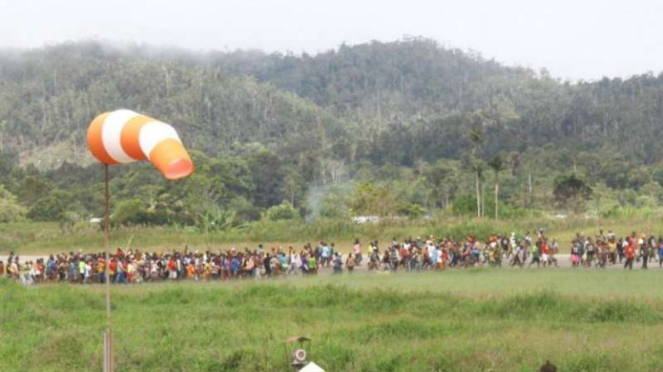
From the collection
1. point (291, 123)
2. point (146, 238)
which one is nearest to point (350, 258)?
point (146, 238)

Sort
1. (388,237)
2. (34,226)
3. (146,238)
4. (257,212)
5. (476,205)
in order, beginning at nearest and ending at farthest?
(388,237) → (146,238) → (476,205) → (34,226) → (257,212)

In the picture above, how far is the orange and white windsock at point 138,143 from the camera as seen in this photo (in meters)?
8.57

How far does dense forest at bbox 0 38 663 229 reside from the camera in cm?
6262

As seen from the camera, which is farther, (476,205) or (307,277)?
(476,205)

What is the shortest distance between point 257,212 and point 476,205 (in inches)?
884

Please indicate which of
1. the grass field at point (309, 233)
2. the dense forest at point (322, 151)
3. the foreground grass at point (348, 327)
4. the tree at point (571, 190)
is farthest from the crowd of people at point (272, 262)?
the tree at point (571, 190)

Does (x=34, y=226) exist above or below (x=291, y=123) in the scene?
below

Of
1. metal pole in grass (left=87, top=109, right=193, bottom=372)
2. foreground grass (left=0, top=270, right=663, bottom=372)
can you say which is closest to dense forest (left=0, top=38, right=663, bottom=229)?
foreground grass (left=0, top=270, right=663, bottom=372)

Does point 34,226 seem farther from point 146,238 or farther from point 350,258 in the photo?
point 350,258

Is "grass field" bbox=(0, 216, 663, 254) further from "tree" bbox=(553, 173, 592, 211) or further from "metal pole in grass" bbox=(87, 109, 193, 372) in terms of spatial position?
"metal pole in grass" bbox=(87, 109, 193, 372)

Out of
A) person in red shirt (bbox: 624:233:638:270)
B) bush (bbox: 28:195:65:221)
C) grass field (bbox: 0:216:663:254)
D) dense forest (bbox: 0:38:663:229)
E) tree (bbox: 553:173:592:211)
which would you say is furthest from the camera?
bush (bbox: 28:195:65:221)

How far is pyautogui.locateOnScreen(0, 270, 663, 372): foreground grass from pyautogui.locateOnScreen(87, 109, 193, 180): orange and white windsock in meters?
5.34

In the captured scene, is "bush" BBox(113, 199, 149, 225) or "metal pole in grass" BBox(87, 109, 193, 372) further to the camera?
"bush" BBox(113, 199, 149, 225)

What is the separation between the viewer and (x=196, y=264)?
104 feet
